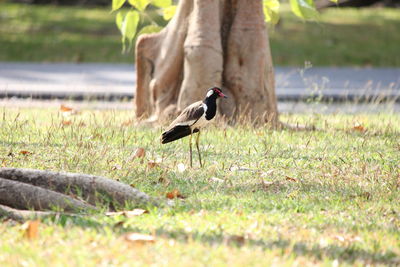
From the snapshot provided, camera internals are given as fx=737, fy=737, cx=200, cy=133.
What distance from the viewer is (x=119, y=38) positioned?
17.6 m

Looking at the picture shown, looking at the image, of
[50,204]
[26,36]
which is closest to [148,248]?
[50,204]

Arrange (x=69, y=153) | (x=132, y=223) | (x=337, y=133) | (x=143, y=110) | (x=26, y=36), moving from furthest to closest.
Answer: (x=26, y=36) < (x=143, y=110) < (x=337, y=133) < (x=69, y=153) < (x=132, y=223)

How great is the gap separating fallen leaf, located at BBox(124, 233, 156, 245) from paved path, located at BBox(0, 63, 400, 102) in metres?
7.23

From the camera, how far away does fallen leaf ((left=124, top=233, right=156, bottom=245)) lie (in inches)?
149

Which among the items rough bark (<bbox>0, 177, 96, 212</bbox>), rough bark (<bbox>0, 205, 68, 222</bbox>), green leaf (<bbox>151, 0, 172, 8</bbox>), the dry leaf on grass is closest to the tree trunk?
green leaf (<bbox>151, 0, 172, 8</bbox>)

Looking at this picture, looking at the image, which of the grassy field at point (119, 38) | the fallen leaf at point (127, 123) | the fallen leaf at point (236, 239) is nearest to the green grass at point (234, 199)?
the fallen leaf at point (236, 239)

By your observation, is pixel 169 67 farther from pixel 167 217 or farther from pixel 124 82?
pixel 124 82

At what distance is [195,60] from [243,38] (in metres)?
0.64

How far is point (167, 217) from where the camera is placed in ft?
14.4

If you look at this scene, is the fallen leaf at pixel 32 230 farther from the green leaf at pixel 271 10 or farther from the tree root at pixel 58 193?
the green leaf at pixel 271 10

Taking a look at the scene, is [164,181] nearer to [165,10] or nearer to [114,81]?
[165,10]

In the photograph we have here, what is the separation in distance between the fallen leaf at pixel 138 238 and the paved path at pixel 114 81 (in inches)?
285

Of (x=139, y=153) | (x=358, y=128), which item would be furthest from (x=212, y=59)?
(x=139, y=153)

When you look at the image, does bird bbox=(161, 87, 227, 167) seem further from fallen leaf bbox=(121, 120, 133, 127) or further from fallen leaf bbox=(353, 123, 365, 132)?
fallen leaf bbox=(353, 123, 365, 132)
